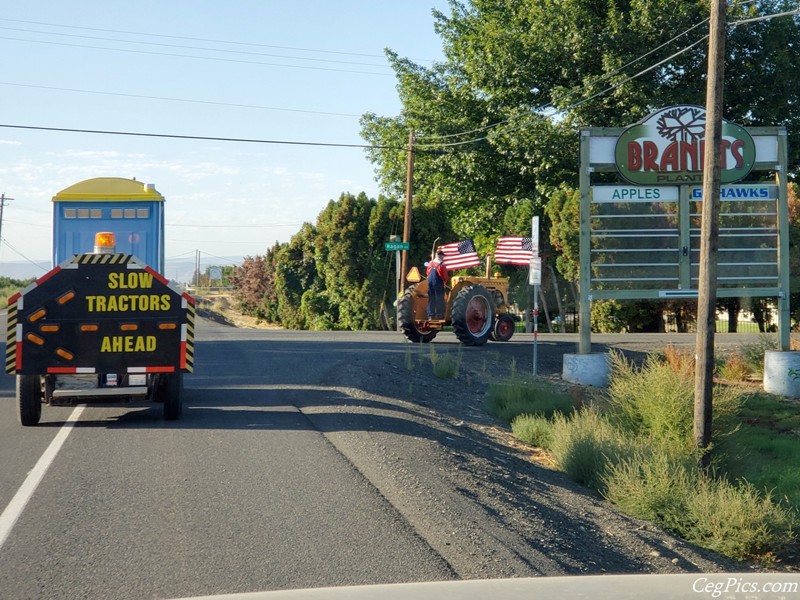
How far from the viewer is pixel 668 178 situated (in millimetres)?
19469

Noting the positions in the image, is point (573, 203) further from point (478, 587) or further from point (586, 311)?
point (478, 587)

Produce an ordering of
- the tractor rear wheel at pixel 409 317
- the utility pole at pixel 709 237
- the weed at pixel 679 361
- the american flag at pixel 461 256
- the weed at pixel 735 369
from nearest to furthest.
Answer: the utility pole at pixel 709 237 < the weed at pixel 679 361 < the weed at pixel 735 369 < the tractor rear wheel at pixel 409 317 < the american flag at pixel 461 256

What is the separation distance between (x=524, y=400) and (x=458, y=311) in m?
6.70

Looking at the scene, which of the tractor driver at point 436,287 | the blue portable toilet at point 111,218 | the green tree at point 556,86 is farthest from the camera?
the green tree at point 556,86

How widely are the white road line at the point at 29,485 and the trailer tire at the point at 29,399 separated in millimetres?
404

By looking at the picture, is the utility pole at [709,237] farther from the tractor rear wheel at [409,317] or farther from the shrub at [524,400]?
the tractor rear wheel at [409,317]

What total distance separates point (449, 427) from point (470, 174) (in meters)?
31.9

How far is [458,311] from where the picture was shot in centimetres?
2327

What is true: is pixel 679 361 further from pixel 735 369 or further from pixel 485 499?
pixel 485 499

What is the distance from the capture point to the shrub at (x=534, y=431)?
14289 mm

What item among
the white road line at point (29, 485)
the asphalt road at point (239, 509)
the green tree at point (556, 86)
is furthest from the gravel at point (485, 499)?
the green tree at point (556, 86)

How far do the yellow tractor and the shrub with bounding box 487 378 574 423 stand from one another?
540 centimetres

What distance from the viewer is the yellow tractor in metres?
23.4

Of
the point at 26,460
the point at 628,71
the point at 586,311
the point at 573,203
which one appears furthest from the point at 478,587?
the point at 628,71
